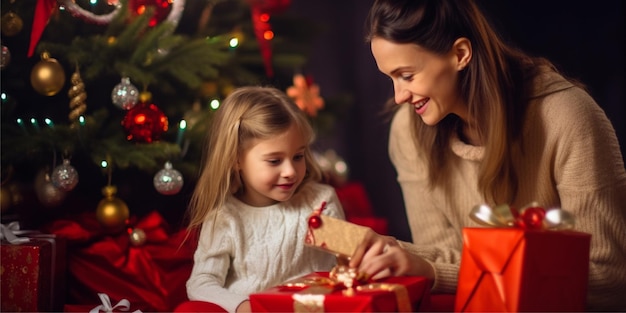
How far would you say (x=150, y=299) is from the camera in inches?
80.7

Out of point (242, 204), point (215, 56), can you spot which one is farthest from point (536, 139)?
point (215, 56)

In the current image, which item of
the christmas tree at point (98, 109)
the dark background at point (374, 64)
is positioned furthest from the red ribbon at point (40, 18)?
the dark background at point (374, 64)

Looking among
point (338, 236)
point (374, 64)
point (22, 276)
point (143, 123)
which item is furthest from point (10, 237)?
point (374, 64)

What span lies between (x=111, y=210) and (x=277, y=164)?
1.72 ft

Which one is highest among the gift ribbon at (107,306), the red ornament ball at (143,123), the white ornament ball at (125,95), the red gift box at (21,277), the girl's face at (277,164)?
the white ornament ball at (125,95)

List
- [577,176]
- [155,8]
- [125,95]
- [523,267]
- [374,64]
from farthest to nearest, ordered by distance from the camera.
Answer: [374,64] < [155,8] < [125,95] < [577,176] < [523,267]

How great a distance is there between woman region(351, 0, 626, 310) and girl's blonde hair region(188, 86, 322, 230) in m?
0.27

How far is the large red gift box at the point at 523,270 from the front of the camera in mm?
1355

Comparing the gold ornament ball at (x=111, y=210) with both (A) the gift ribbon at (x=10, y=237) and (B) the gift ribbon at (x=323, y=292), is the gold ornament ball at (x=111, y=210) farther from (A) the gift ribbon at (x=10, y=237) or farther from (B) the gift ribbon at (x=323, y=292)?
(B) the gift ribbon at (x=323, y=292)

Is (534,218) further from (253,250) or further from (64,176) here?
(64,176)

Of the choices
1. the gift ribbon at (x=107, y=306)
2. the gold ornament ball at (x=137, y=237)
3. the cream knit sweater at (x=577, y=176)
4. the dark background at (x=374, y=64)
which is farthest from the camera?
the dark background at (x=374, y=64)

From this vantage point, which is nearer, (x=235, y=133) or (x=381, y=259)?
(x=381, y=259)

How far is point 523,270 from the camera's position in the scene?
135 cm

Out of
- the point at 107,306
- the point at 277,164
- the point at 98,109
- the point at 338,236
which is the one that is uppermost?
the point at 98,109
